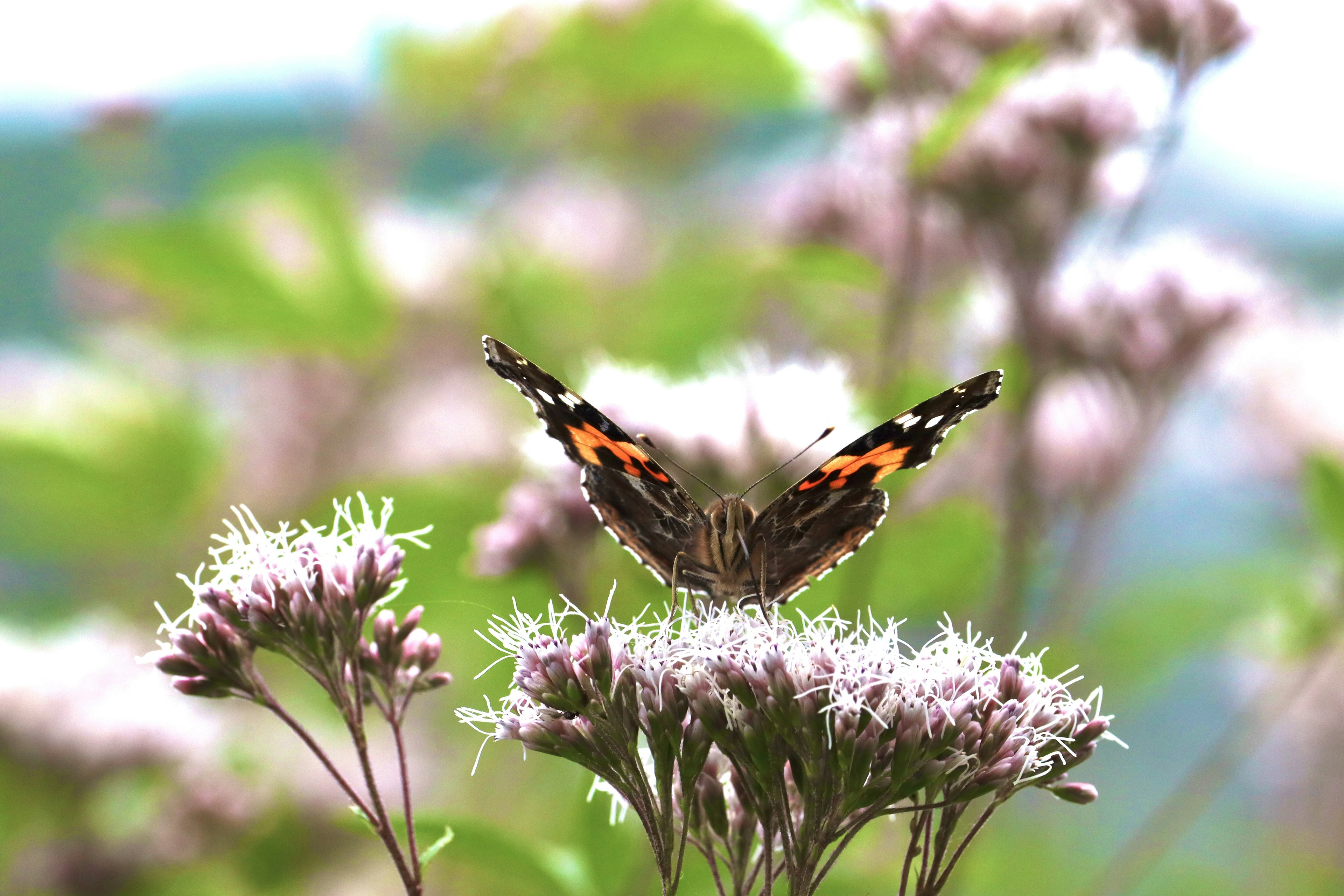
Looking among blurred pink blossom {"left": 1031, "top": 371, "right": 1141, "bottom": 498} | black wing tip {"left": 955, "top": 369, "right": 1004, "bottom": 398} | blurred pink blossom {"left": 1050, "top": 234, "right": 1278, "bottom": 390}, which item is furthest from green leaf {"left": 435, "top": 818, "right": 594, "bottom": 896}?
blurred pink blossom {"left": 1050, "top": 234, "right": 1278, "bottom": 390}

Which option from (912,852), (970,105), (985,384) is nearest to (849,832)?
(912,852)

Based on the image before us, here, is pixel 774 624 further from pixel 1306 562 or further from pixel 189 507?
pixel 189 507

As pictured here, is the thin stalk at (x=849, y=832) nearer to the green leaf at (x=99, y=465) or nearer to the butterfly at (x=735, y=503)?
the butterfly at (x=735, y=503)

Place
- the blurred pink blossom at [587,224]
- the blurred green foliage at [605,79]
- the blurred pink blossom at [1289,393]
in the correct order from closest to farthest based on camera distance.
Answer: the blurred green foliage at [605,79], the blurred pink blossom at [1289,393], the blurred pink blossom at [587,224]

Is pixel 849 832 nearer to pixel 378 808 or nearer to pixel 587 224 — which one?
pixel 378 808

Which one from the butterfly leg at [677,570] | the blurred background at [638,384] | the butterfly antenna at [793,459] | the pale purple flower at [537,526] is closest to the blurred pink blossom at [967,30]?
the blurred background at [638,384]
